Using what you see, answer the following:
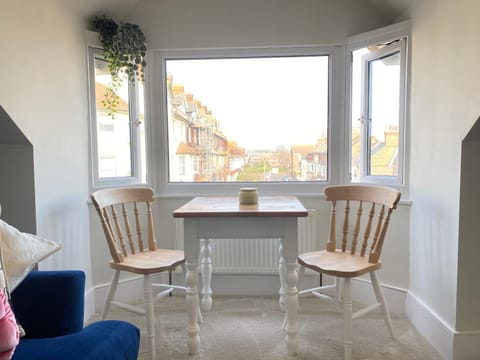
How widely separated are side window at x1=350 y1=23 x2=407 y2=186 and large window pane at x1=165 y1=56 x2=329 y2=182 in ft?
0.78

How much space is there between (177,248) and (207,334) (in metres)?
0.73

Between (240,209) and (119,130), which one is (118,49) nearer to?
(119,130)

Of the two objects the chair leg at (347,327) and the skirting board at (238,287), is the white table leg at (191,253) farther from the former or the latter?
the skirting board at (238,287)

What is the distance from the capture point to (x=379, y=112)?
8.75 ft

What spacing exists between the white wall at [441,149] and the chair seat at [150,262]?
1.44m

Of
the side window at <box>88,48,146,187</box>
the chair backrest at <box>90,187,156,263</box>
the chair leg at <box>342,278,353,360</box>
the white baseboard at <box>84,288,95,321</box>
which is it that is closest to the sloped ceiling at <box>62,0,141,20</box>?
the side window at <box>88,48,146,187</box>

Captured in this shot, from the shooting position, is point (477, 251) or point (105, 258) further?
point (105, 258)

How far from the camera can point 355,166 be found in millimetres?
2779

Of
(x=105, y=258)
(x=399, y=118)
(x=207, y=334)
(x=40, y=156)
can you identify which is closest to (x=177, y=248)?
(x=105, y=258)

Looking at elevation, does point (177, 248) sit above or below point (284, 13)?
below

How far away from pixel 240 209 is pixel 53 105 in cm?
124

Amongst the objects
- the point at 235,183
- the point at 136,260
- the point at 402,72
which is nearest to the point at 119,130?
the point at 235,183

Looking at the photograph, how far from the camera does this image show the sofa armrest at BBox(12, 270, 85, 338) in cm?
146

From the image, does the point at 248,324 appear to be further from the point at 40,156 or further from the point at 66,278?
the point at 40,156
